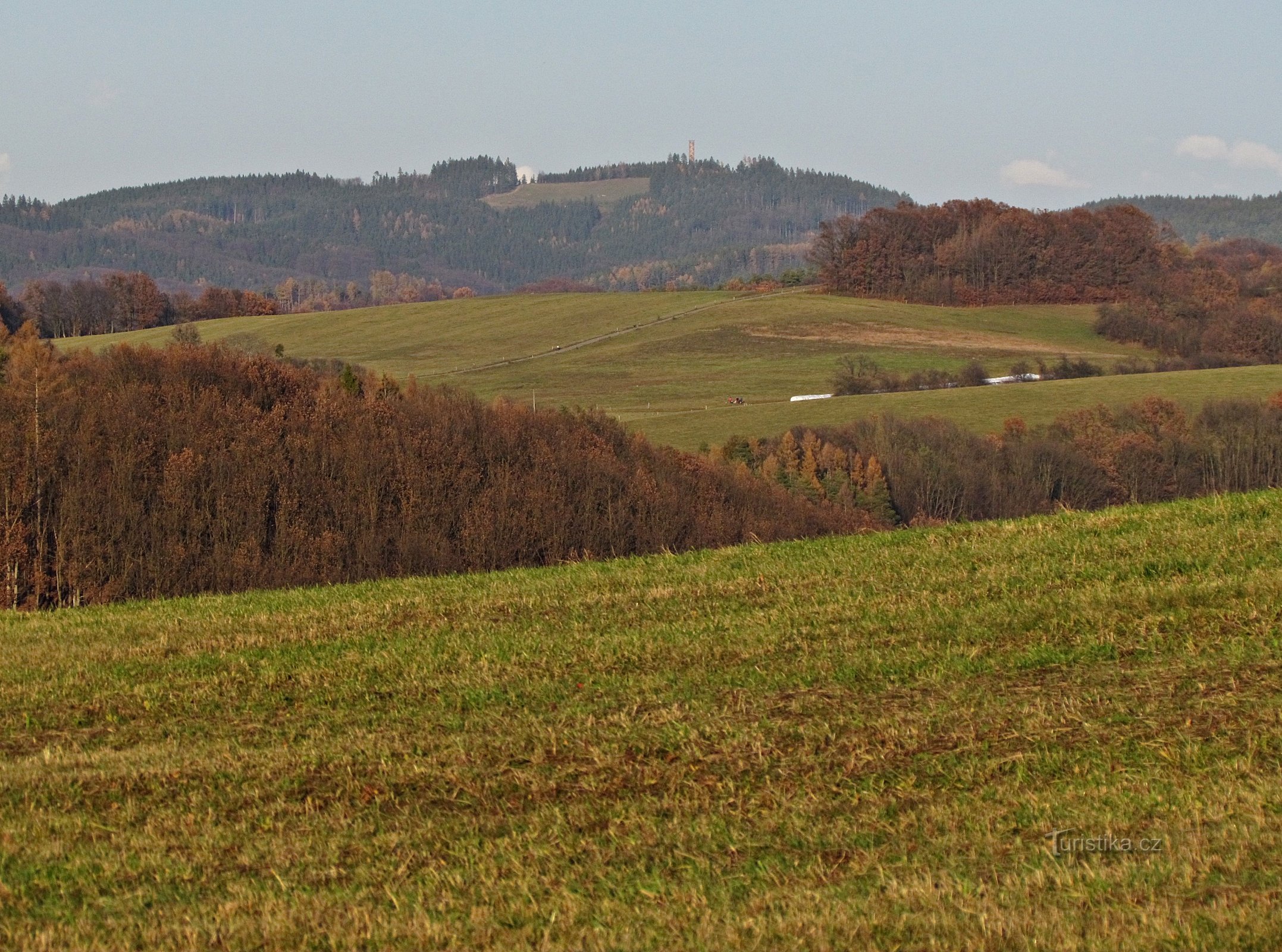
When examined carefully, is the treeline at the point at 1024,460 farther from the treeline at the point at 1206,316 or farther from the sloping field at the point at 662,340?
the treeline at the point at 1206,316

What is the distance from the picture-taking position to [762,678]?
10484 millimetres

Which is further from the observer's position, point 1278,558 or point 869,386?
point 869,386

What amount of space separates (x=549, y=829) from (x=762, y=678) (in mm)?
3386

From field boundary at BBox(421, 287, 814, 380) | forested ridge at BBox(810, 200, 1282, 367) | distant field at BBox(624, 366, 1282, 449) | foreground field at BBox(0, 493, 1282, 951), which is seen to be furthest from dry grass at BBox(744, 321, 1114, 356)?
foreground field at BBox(0, 493, 1282, 951)

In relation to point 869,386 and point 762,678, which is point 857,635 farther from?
point 869,386

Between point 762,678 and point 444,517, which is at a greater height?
point 762,678

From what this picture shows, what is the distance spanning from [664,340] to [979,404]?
46747 mm

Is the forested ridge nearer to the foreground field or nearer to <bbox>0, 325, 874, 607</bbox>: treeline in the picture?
<bbox>0, 325, 874, 607</bbox>: treeline

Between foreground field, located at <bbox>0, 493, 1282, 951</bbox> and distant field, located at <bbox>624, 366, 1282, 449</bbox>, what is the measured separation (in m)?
75.4

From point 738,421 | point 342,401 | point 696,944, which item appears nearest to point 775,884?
point 696,944

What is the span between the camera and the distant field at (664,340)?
116500mm

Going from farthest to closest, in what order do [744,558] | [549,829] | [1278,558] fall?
[744,558]
[1278,558]
[549,829]

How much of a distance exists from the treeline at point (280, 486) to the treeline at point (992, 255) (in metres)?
91.0

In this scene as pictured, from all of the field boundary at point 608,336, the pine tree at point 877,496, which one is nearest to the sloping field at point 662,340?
the field boundary at point 608,336
